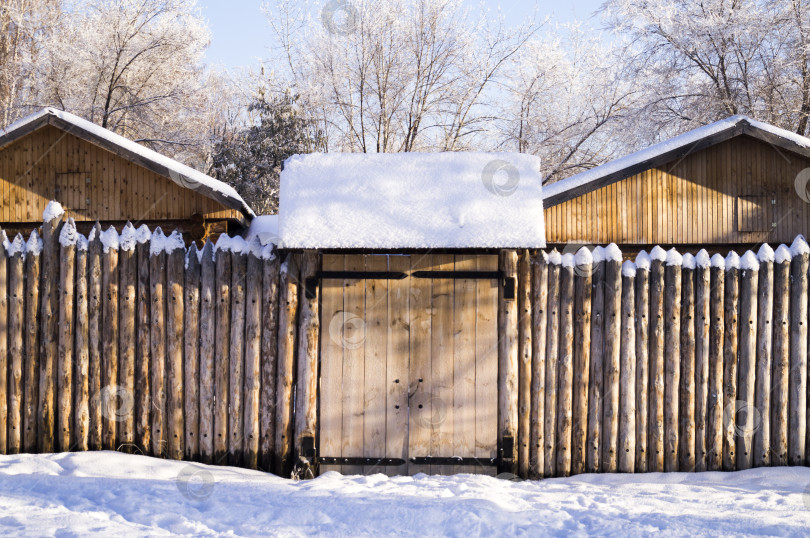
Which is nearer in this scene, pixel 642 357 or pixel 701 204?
pixel 642 357

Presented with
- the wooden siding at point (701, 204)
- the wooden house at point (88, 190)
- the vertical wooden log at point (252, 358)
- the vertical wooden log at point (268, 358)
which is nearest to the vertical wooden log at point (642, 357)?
the vertical wooden log at point (268, 358)

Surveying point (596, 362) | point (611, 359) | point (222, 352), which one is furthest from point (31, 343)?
point (611, 359)

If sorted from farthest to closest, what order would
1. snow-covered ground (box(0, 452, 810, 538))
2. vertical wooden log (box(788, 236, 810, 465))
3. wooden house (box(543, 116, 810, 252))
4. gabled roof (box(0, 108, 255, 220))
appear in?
1. wooden house (box(543, 116, 810, 252))
2. gabled roof (box(0, 108, 255, 220))
3. vertical wooden log (box(788, 236, 810, 465))
4. snow-covered ground (box(0, 452, 810, 538))

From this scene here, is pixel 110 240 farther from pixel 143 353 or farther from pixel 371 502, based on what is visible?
pixel 371 502

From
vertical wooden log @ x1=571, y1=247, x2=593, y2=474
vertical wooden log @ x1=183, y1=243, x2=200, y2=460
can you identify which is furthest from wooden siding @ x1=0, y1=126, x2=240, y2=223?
vertical wooden log @ x1=571, y1=247, x2=593, y2=474

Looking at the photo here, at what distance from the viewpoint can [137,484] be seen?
5.21 meters

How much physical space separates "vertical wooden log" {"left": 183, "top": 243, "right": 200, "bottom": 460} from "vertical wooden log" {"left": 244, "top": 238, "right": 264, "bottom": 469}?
459 mm

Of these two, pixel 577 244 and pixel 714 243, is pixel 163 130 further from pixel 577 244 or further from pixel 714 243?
pixel 714 243

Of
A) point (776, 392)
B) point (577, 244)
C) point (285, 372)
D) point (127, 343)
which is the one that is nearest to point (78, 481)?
point (127, 343)

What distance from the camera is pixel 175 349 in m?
6.05

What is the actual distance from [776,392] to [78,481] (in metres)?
6.24

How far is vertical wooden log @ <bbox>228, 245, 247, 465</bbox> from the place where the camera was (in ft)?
19.9

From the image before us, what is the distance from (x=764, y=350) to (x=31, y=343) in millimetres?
6903

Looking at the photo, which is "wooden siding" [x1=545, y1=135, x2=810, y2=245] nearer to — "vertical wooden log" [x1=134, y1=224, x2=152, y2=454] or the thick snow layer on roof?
the thick snow layer on roof
